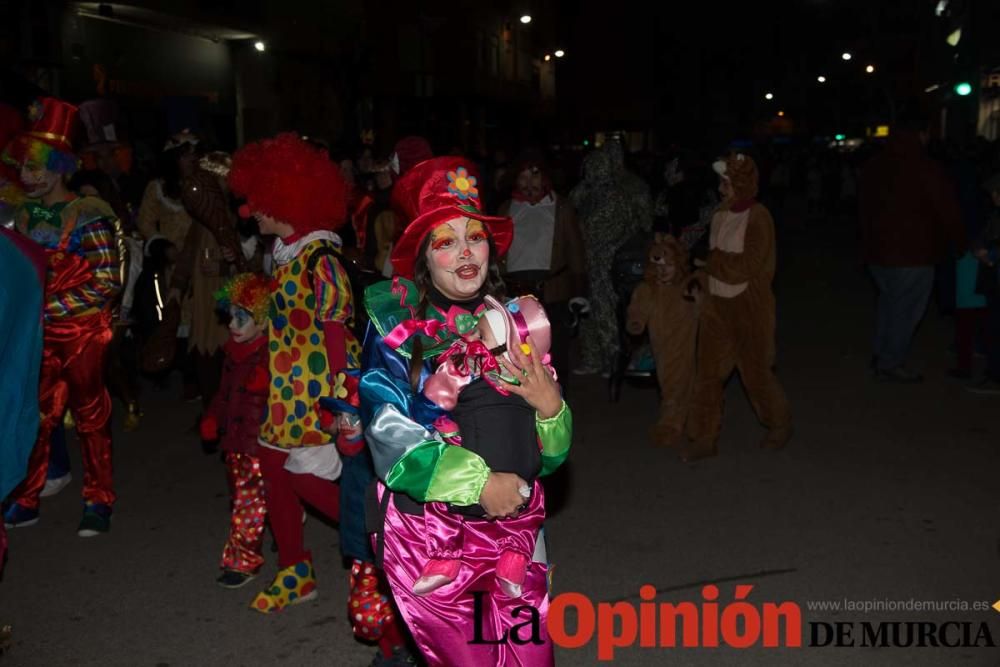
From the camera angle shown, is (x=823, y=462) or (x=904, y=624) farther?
(x=823, y=462)

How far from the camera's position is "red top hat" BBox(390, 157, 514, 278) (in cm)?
296

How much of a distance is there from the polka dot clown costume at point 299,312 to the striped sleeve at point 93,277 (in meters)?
1.19

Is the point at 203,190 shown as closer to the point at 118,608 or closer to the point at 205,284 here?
the point at 205,284

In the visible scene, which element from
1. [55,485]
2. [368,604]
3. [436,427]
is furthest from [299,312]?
[55,485]

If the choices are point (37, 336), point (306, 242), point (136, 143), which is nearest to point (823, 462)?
point (306, 242)

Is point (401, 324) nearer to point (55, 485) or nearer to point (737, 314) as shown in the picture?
point (737, 314)

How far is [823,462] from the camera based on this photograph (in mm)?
6867

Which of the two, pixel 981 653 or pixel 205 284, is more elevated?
pixel 205 284

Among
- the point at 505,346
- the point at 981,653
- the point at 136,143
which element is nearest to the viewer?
the point at 505,346

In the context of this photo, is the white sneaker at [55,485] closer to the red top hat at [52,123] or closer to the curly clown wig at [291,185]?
the red top hat at [52,123]

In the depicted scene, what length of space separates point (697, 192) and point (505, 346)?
5237 millimetres

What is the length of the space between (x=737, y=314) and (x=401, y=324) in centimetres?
416

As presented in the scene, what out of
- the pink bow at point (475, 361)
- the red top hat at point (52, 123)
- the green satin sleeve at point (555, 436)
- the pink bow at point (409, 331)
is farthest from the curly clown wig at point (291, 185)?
the green satin sleeve at point (555, 436)

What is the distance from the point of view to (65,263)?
5.25 m
